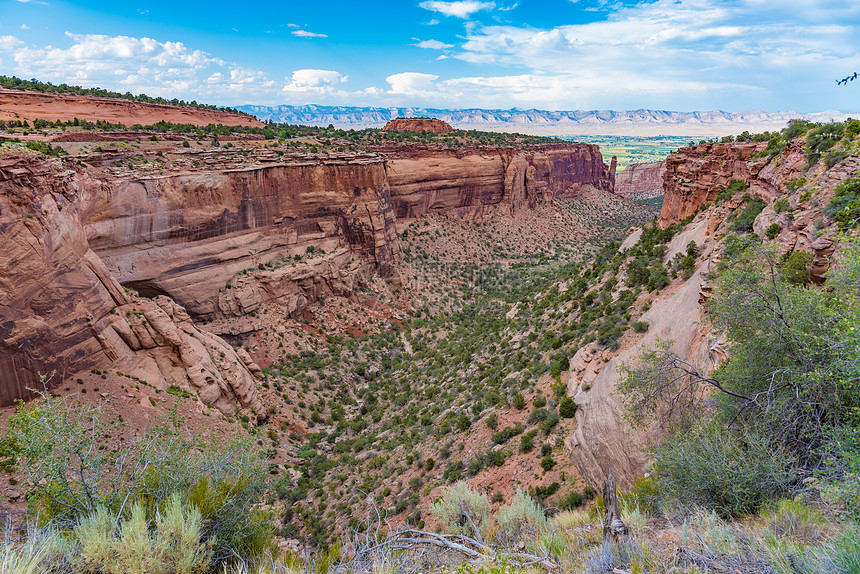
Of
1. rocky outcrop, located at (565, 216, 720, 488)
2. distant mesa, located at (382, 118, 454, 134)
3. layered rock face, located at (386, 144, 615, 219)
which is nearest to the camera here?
rocky outcrop, located at (565, 216, 720, 488)

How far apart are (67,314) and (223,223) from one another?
13029 millimetres

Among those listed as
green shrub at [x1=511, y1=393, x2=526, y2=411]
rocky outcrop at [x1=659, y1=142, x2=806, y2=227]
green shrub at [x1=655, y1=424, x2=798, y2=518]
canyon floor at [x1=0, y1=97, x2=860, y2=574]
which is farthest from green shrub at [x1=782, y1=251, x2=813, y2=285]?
green shrub at [x1=511, y1=393, x2=526, y2=411]

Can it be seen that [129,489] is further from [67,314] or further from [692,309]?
[692,309]

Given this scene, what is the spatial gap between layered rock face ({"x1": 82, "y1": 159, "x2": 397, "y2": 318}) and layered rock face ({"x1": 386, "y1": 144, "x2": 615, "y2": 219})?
13.4m

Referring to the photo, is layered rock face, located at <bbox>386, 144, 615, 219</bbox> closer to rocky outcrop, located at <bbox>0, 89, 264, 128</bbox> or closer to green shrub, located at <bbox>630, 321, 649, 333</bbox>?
rocky outcrop, located at <bbox>0, 89, 264, 128</bbox>

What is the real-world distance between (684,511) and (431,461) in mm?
10292

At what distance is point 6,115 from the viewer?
29.2m

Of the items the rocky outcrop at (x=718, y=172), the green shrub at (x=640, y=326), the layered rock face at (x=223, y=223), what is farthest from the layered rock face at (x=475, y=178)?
the green shrub at (x=640, y=326)

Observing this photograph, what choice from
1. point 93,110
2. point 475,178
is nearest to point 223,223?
point 93,110

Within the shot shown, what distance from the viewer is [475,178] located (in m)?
59.8

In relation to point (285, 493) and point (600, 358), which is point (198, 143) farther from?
point (600, 358)

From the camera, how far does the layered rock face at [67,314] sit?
547 inches

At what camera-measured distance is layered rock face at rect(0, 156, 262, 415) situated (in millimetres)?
13900

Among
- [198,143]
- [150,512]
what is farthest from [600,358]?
[198,143]
